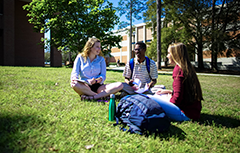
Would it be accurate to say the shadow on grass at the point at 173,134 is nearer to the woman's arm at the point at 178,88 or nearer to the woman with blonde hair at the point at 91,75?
the woman's arm at the point at 178,88

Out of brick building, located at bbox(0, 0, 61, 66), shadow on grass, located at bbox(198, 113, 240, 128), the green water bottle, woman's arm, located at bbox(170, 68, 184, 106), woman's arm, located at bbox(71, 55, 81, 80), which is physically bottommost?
shadow on grass, located at bbox(198, 113, 240, 128)

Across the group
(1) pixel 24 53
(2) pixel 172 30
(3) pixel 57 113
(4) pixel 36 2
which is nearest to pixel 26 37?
(1) pixel 24 53

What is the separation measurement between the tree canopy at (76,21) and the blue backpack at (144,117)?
44.7 ft

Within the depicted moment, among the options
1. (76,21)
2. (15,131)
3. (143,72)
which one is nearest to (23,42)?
(76,21)

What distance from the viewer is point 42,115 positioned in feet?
8.97

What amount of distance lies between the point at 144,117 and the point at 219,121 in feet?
5.78

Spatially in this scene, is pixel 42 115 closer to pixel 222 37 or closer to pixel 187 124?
pixel 187 124

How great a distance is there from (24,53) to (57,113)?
23627 millimetres

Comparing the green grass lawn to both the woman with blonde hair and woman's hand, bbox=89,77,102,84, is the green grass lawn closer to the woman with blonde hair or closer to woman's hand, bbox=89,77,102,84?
the woman with blonde hair

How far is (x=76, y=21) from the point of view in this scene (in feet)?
53.2

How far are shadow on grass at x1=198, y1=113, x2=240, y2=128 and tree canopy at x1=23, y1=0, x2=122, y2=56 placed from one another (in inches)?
530

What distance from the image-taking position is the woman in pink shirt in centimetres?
259

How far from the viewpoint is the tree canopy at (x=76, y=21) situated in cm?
1546

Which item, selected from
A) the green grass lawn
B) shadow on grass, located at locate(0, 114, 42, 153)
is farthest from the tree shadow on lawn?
shadow on grass, located at locate(0, 114, 42, 153)
